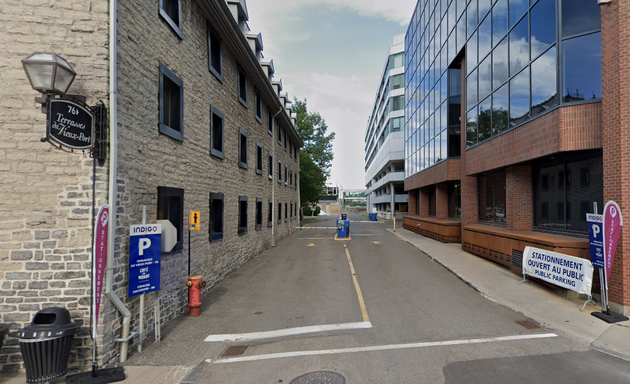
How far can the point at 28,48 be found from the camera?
549 cm

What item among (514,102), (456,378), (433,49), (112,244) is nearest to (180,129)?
(112,244)

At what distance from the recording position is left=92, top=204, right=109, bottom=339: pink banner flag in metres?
5.03

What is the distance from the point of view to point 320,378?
4844mm

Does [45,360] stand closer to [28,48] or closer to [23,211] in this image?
[23,211]

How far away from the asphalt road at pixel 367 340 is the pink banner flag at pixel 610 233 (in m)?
2.34

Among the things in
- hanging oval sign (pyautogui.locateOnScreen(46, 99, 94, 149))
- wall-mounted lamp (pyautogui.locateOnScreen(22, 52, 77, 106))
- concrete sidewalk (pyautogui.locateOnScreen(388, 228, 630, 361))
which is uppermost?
wall-mounted lamp (pyautogui.locateOnScreen(22, 52, 77, 106))

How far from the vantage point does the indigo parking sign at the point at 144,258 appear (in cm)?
591

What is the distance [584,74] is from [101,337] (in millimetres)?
12799

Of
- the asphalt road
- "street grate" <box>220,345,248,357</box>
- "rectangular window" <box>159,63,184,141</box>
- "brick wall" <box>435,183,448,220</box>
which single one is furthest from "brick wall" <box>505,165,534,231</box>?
"rectangular window" <box>159,63,184,141</box>

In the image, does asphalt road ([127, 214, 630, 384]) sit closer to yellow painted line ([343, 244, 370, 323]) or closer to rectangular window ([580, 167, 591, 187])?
yellow painted line ([343, 244, 370, 323])

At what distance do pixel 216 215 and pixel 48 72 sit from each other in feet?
22.9

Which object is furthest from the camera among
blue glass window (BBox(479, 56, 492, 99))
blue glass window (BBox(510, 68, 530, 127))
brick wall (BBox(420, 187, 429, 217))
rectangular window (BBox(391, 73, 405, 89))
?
rectangular window (BBox(391, 73, 405, 89))

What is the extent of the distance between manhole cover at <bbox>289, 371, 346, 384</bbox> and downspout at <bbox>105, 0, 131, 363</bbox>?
323cm

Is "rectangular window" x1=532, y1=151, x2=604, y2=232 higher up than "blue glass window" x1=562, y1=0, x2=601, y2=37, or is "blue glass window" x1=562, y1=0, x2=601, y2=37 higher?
"blue glass window" x1=562, y1=0, x2=601, y2=37
